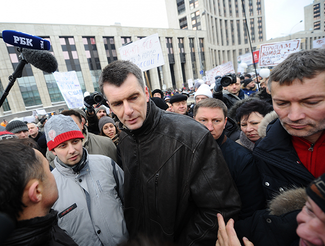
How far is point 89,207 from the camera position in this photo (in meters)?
1.51

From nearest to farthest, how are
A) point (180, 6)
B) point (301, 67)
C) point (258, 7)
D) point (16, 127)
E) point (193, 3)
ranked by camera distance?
1. point (301, 67)
2. point (16, 127)
3. point (193, 3)
4. point (180, 6)
5. point (258, 7)

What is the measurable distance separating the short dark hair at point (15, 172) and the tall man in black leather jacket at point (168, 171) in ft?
2.05

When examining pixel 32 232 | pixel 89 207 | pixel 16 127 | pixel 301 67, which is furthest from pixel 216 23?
pixel 32 232

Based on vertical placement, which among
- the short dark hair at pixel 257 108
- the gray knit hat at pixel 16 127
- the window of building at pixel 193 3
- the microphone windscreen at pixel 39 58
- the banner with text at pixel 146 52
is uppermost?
the window of building at pixel 193 3

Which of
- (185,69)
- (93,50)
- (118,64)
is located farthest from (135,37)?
(118,64)

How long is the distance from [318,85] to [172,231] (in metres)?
1.39

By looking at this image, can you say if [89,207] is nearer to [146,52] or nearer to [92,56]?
[146,52]

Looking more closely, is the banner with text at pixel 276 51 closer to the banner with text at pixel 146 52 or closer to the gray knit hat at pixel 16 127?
the banner with text at pixel 146 52

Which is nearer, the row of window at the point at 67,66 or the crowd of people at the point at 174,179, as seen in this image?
the crowd of people at the point at 174,179

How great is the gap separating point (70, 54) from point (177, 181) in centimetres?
3107

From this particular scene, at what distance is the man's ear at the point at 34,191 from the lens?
2.78ft

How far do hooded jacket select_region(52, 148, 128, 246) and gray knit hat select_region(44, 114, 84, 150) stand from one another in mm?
229

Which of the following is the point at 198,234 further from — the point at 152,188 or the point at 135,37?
the point at 135,37

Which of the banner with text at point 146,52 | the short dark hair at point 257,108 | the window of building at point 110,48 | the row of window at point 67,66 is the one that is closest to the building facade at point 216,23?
the window of building at point 110,48
